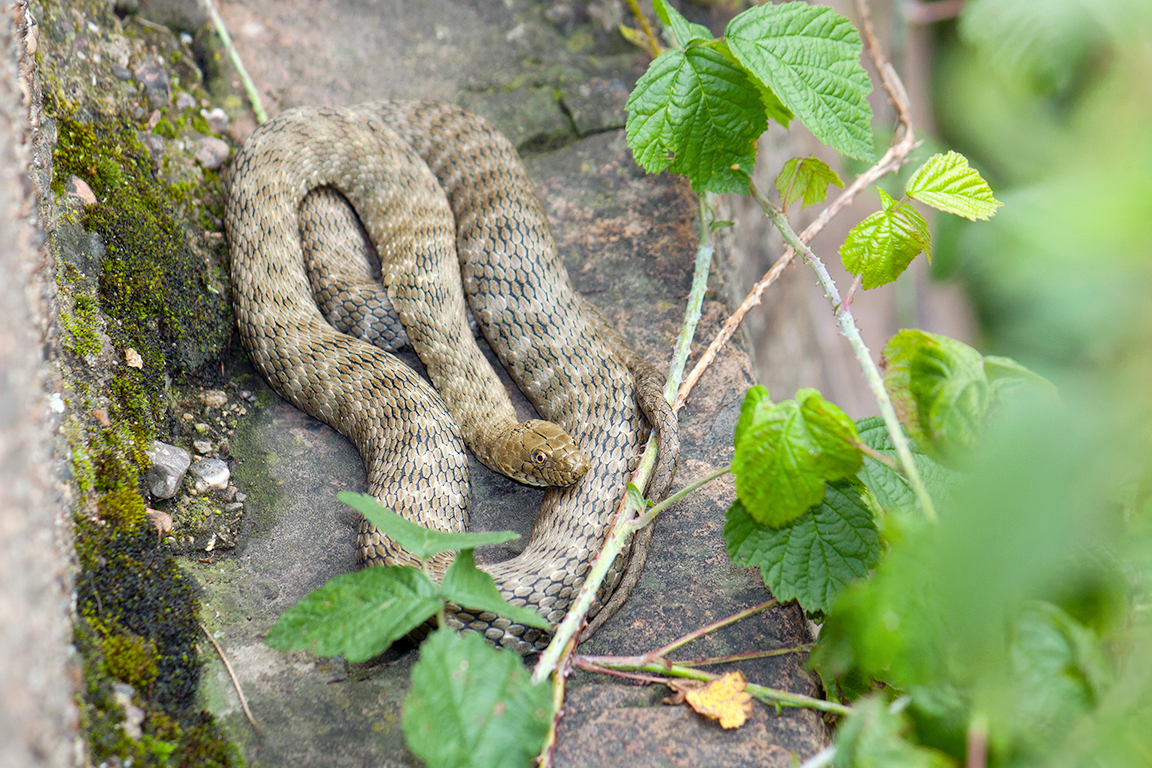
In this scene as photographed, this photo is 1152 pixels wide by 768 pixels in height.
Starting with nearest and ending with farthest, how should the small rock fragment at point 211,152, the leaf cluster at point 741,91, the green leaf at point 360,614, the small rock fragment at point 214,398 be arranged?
the green leaf at point 360,614, the leaf cluster at point 741,91, the small rock fragment at point 214,398, the small rock fragment at point 211,152

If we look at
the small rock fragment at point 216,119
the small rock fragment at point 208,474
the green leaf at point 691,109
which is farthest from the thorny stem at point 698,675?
the small rock fragment at point 216,119

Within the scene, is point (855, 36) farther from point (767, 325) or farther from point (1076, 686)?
point (767, 325)

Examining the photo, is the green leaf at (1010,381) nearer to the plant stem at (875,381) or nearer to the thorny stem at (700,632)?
the plant stem at (875,381)

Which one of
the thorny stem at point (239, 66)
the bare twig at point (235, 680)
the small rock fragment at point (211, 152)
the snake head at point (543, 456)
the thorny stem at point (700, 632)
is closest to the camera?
the bare twig at point (235, 680)

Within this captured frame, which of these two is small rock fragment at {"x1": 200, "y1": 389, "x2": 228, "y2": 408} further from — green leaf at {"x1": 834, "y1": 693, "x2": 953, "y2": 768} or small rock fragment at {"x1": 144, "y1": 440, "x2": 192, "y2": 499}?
green leaf at {"x1": 834, "y1": 693, "x2": 953, "y2": 768}

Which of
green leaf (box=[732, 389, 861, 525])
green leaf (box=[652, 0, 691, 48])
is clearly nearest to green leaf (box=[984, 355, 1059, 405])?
green leaf (box=[732, 389, 861, 525])

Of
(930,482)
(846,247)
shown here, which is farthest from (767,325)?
(930,482)
